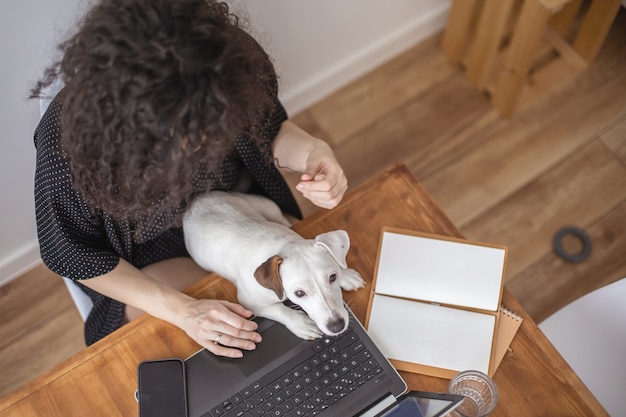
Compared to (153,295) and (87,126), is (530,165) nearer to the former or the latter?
(153,295)

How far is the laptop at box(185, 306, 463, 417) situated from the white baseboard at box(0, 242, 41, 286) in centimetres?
105

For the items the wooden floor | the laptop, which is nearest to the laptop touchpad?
the laptop

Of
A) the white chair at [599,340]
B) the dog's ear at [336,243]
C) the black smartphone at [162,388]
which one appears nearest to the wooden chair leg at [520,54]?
the white chair at [599,340]

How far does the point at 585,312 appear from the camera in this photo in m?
1.31

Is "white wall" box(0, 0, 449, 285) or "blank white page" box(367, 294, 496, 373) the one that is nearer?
"blank white page" box(367, 294, 496, 373)

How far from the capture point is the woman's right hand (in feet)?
3.52

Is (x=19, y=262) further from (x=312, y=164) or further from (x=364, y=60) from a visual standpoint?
(x=364, y=60)

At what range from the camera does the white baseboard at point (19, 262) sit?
1.88 m

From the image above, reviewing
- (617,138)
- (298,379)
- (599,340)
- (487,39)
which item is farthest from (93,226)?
(617,138)

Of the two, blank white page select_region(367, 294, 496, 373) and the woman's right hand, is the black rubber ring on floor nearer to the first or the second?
blank white page select_region(367, 294, 496, 373)

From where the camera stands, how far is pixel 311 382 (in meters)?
1.05

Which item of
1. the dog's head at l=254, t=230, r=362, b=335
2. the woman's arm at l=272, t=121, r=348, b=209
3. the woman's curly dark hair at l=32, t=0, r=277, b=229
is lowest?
the dog's head at l=254, t=230, r=362, b=335

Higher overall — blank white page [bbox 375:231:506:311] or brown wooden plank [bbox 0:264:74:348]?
blank white page [bbox 375:231:506:311]

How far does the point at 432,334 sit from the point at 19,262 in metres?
1.38
